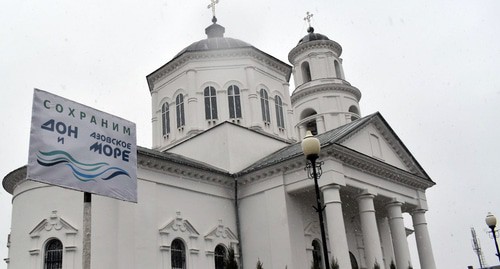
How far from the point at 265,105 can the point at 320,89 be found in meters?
6.23

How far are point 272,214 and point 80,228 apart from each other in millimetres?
7786

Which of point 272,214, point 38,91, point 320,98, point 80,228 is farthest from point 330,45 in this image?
point 38,91

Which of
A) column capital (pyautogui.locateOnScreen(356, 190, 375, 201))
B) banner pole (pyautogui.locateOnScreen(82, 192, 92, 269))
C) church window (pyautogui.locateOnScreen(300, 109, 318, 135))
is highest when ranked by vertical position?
church window (pyautogui.locateOnScreen(300, 109, 318, 135))

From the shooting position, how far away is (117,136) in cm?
1288

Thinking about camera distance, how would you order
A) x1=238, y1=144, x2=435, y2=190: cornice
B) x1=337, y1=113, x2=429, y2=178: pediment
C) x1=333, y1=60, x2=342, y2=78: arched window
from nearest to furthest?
x1=238, y1=144, x2=435, y2=190: cornice < x1=337, y1=113, x2=429, y2=178: pediment < x1=333, y1=60, x2=342, y2=78: arched window

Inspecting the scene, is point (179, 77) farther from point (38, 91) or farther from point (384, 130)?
point (38, 91)

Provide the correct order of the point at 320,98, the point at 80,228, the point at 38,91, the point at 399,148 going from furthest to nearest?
the point at 320,98, the point at 399,148, the point at 80,228, the point at 38,91

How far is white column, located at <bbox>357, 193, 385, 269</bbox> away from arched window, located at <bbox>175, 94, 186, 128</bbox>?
33.0ft

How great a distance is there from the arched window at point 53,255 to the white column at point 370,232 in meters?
11.8

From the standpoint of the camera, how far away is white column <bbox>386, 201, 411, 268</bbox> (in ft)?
76.2

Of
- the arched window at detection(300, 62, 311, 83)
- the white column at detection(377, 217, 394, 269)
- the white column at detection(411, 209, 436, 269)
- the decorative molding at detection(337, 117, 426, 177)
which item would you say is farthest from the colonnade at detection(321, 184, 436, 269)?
the arched window at detection(300, 62, 311, 83)

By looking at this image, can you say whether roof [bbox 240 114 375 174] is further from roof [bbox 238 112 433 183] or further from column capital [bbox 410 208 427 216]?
column capital [bbox 410 208 427 216]

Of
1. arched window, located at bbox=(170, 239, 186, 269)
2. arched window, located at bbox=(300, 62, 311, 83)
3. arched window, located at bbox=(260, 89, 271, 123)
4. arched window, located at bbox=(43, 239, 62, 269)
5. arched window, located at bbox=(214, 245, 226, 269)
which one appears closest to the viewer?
arched window, located at bbox=(43, 239, 62, 269)

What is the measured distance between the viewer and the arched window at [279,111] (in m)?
28.1
